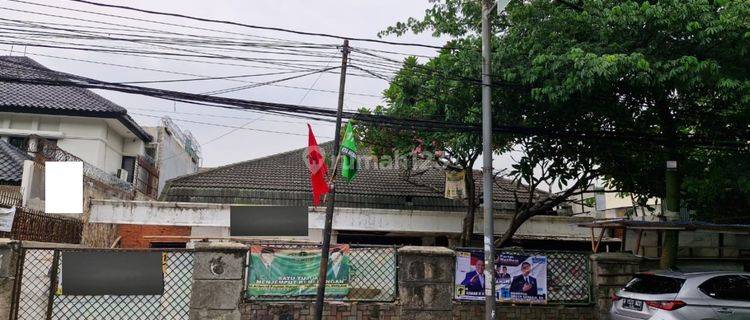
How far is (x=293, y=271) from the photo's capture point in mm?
9086

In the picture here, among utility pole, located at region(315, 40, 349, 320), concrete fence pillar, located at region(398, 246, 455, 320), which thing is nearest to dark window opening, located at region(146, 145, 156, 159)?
utility pole, located at region(315, 40, 349, 320)

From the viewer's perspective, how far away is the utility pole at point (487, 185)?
8.55 m

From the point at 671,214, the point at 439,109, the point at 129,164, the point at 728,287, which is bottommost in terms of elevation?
the point at 728,287

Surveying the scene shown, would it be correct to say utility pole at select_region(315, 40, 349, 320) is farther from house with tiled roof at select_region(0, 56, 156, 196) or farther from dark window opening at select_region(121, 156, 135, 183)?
dark window opening at select_region(121, 156, 135, 183)

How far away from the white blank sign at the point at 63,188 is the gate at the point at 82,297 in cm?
440

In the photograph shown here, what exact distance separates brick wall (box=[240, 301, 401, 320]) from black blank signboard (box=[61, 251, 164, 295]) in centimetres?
146

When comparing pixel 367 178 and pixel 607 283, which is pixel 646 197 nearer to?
pixel 607 283

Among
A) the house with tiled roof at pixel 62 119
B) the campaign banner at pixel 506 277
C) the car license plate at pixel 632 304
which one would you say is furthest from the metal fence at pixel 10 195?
the car license plate at pixel 632 304

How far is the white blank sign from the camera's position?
497 inches

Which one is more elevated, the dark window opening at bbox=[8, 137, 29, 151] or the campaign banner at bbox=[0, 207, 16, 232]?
the dark window opening at bbox=[8, 137, 29, 151]

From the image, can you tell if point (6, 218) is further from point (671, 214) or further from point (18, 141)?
point (671, 214)

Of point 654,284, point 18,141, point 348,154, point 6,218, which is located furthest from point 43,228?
point 654,284

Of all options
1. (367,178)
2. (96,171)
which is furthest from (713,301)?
(96,171)

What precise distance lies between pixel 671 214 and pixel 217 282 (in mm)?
8409
